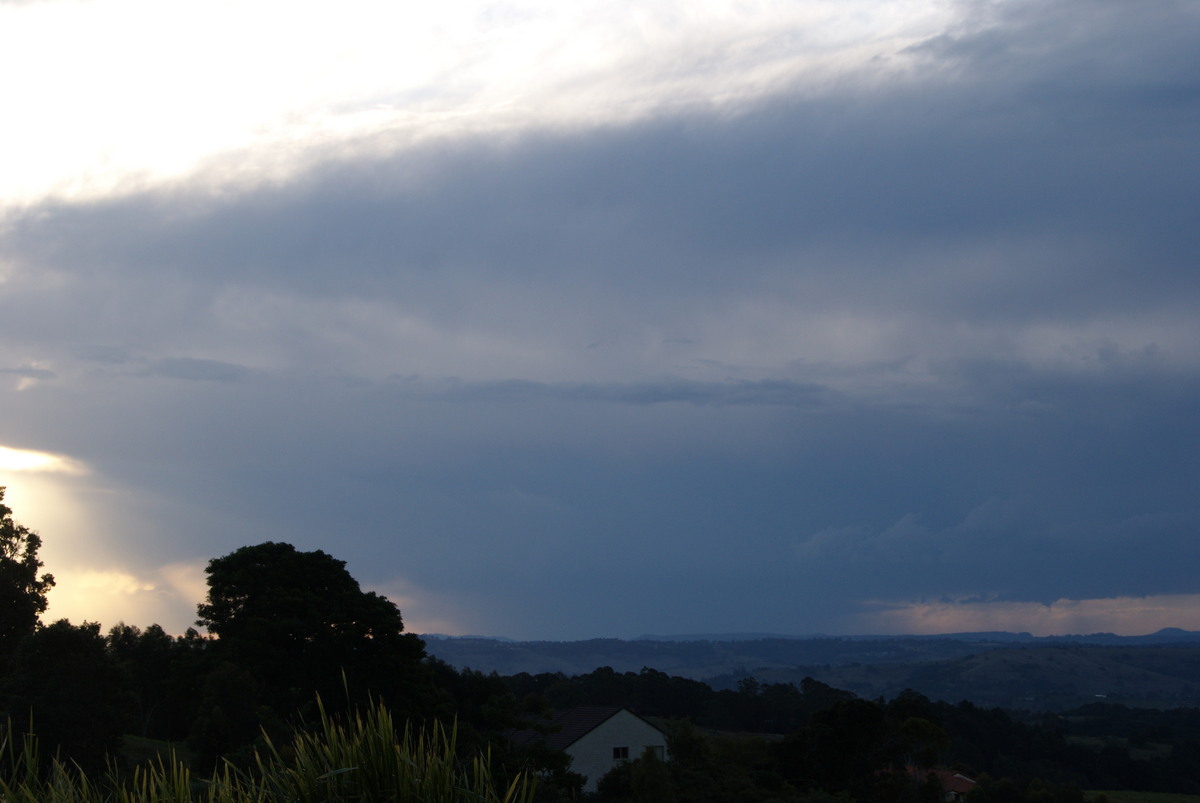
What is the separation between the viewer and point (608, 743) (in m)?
71.3

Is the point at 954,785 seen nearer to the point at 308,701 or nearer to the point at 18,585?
the point at 308,701

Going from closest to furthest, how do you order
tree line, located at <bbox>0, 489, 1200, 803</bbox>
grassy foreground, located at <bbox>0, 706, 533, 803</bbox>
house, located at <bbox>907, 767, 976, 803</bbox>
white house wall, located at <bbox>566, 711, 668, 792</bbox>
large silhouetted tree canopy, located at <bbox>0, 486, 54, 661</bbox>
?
grassy foreground, located at <bbox>0, 706, 533, 803</bbox>, tree line, located at <bbox>0, 489, 1200, 803</bbox>, large silhouetted tree canopy, located at <bbox>0, 486, 54, 661</bbox>, house, located at <bbox>907, 767, 976, 803</bbox>, white house wall, located at <bbox>566, 711, 668, 792</bbox>

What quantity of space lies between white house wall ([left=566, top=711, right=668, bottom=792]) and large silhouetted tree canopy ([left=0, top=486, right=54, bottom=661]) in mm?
35557

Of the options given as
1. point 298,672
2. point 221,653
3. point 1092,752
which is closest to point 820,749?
point 298,672

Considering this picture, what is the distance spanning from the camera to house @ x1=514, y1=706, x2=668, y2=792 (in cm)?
7000

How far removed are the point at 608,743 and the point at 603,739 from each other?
0.48 meters

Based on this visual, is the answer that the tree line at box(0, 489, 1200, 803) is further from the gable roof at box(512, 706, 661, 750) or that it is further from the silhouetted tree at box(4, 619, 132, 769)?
the gable roof at box(512, 706, 661, 750)

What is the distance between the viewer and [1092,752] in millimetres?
110812

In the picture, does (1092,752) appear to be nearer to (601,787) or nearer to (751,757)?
(751,757)

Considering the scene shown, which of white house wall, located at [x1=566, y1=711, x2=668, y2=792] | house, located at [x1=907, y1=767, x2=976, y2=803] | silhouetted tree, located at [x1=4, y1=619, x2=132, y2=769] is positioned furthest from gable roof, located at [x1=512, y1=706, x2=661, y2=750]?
silhouetted tree, located at [x1=4, y1=619, x2=132, y2=769]

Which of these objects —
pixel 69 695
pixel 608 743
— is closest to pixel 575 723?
pixel 608 743

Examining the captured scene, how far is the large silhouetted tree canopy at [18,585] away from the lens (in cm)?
4397

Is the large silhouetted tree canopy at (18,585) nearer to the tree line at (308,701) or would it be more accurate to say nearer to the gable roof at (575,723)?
the tree line at (308,701)

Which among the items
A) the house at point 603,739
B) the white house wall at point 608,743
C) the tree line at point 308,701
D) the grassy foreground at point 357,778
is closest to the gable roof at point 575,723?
the house at point 603,739
